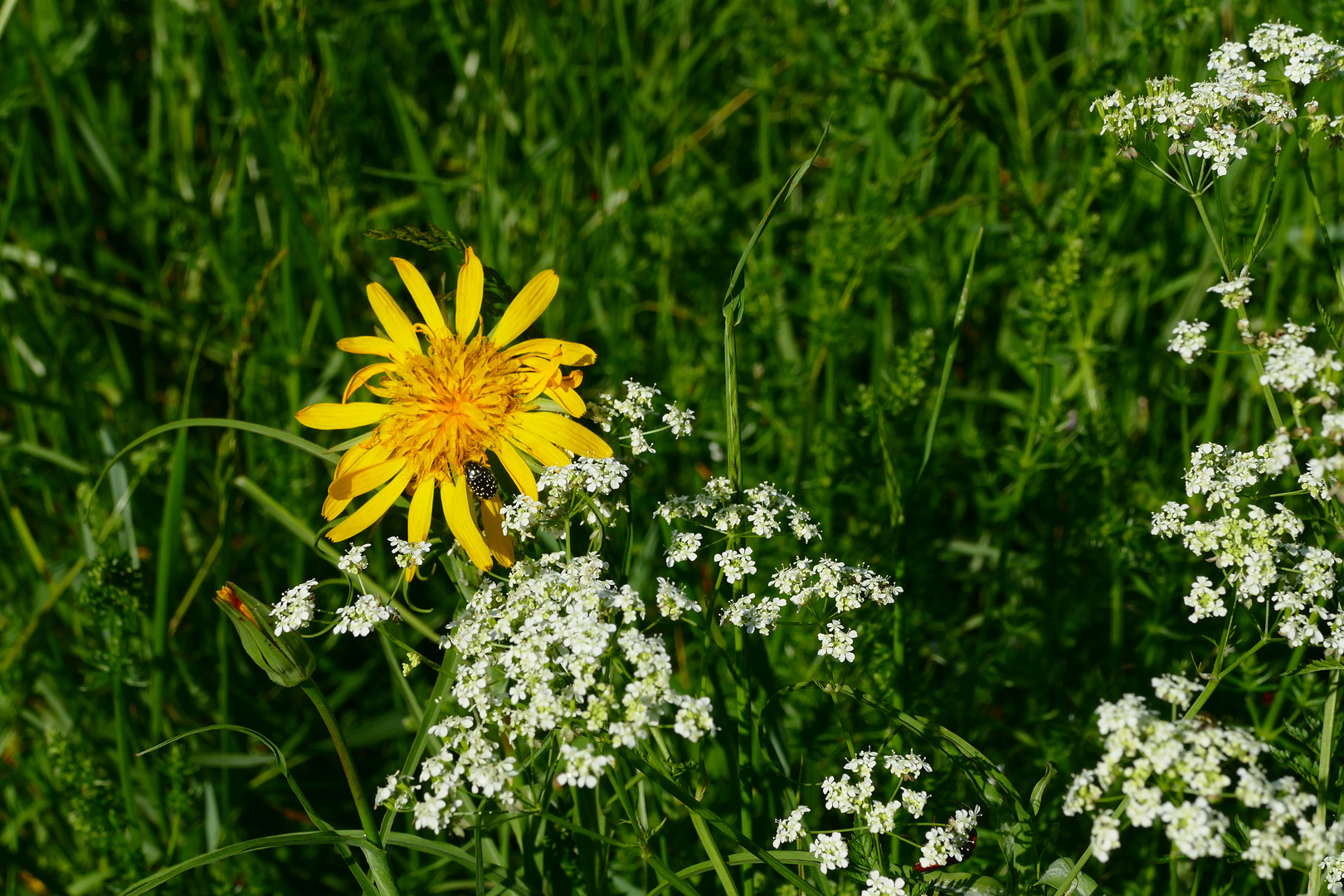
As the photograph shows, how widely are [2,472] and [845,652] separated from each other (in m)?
3.14

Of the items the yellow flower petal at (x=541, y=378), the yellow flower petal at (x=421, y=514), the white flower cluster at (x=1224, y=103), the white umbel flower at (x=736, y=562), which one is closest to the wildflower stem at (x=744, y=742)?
the white umbel flower at (x=736, y=562)

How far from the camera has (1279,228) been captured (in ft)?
10.8

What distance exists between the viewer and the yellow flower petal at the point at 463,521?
2092 mm

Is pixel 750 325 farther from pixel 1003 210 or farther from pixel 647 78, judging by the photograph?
pixel 647 78

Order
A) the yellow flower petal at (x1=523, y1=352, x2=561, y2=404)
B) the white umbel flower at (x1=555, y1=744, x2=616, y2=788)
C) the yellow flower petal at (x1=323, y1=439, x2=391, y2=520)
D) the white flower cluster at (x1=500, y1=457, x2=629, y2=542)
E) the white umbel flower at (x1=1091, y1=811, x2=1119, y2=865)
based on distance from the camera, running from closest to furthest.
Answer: the white umbel flower at (x1=1091, y1=811, x2=1119, y2=865), the white umbel flower at (x1=555, y1=744, x2=616, y2=788), the white flower cluster at (x1=500, y1=457, x2=629, y2=542), the yellow flower petal at (x1=523, y1=352, x2=561, y2=404), the yellow flower petal at (x1=323, y1=439, x2=391, y2=520)

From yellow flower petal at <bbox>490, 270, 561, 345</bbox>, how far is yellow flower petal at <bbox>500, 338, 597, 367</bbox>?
0.10 ft

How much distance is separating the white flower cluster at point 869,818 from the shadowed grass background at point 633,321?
488 millimetres

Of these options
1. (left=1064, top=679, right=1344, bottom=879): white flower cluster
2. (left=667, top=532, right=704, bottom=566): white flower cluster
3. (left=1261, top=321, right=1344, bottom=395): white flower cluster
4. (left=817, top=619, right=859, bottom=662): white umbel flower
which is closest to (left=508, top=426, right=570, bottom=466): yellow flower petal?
(left=667, top=532, right=704, bottom=566): white flower cluster

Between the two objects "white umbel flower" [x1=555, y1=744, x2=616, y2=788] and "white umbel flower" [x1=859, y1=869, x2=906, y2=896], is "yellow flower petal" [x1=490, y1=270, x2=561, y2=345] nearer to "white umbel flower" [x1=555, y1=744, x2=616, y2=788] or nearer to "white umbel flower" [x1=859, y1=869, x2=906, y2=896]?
"white umbel flower" [x1=555, y1=744, x2=616, y2=788]

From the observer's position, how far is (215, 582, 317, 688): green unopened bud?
192 cm

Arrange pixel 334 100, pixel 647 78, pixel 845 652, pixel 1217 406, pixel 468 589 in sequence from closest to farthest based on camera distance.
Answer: pixel 845 652 → pixel 468 589 → pixel 1217 406 → pixel 334 100 → pixel 647 78

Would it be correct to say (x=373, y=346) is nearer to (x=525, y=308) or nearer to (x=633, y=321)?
(x=525, y=308)

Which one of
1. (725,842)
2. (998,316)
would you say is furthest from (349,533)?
(998,316)

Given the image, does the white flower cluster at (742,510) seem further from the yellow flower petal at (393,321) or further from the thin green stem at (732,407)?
the yellow flower petal at (393,321)
